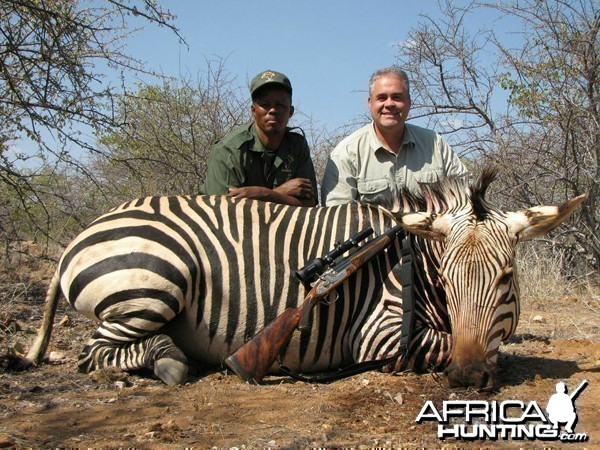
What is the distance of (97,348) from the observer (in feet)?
12.5

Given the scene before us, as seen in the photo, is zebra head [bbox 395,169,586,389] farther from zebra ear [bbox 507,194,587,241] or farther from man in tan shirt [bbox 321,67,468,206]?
man in tan shirt [bbox 321,67,468,206]

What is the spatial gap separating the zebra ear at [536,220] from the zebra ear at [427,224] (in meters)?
0.34

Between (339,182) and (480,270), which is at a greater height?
(339,182)

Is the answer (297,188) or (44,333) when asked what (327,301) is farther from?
(44,333)

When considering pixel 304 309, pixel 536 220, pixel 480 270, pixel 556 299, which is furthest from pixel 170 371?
pixel 556 299

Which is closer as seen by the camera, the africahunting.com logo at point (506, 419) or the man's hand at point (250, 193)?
the africahunting.com logo at point (506, 419)

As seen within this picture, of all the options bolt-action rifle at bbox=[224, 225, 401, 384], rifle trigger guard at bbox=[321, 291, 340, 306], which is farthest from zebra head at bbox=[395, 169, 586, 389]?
rifle trigger guard at bbox=[321, 291, 340, 306]

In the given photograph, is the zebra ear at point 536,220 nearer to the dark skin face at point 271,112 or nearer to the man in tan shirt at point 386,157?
the man in tan shirt at point 386,157

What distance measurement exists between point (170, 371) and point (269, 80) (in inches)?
99.7

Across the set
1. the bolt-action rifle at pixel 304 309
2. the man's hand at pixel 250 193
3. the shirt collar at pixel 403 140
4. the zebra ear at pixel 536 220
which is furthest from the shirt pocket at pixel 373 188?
the zebra ear at pixel 536 220

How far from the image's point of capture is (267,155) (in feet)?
17.2

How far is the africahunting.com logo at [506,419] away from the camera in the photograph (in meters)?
2.65

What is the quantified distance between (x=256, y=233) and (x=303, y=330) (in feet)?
2.23

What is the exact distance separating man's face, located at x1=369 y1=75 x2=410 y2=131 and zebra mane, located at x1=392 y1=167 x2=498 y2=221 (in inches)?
47.9
